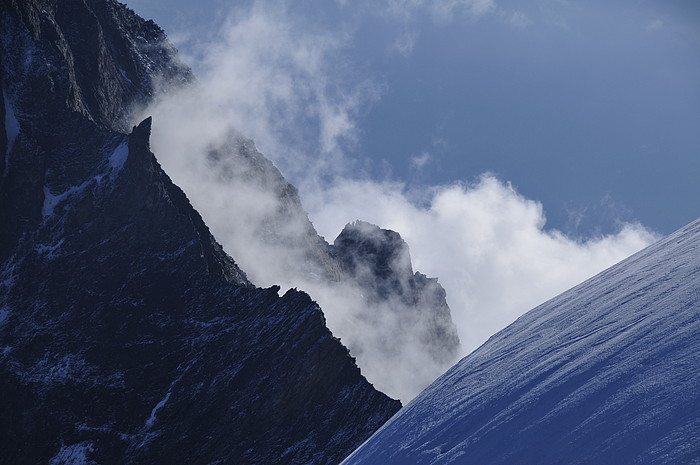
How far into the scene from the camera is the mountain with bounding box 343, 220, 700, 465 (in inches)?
499

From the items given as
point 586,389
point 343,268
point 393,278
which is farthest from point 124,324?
point 393,278

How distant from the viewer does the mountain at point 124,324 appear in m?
56.7

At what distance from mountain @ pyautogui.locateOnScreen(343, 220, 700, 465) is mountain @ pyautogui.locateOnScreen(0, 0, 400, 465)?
3676 centimetres

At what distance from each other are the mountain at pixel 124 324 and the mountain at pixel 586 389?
3676 cm

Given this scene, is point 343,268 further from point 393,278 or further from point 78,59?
point 78,59

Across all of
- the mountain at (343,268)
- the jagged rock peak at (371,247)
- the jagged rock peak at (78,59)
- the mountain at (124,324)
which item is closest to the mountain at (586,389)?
the mountain at (124,324)

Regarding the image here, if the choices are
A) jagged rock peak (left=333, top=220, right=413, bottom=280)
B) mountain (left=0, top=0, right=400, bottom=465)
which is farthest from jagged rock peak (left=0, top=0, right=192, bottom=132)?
jagged rock peak (left=333, top=220, right=413, bottom=280)

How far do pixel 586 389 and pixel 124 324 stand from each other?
52.5 meters

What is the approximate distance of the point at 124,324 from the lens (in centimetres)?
6234

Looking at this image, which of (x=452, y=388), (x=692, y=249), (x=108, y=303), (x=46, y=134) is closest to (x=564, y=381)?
(x=452, y=388)

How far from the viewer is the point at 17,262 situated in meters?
62.7

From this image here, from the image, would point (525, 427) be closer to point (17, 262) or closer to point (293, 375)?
point (293, 375)

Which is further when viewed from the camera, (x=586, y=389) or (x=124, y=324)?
(x=124, y=324)

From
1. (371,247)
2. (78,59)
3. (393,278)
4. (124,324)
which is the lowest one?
(124,324)
